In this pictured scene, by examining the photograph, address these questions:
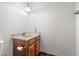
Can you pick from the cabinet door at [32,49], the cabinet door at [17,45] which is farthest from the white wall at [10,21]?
the cabinet door at [32,49]

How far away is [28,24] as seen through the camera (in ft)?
3.89

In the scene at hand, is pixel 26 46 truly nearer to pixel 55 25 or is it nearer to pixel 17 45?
pixel 17 45

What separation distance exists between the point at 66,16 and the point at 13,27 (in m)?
0.69

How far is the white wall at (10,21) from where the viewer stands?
111 cm

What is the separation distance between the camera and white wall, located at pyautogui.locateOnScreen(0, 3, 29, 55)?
111 cm

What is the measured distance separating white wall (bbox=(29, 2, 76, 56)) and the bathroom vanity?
101 millimetres

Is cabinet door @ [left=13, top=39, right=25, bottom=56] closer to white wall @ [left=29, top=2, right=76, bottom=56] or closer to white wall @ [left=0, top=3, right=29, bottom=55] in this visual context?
white wall @ [left=0, top=3, right=29, bottom=55]

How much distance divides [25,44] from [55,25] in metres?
0.45

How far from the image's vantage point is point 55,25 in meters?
1.20

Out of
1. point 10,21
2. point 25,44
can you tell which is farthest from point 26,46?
point 10,21

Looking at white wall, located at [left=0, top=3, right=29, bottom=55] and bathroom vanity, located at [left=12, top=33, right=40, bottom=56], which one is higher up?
white wall, located at [left=0, top=3, right=29, bottom=55]

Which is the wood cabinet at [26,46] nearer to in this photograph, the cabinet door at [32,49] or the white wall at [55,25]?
the cabinet door at [32,49]

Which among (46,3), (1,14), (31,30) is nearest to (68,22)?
(46,3)

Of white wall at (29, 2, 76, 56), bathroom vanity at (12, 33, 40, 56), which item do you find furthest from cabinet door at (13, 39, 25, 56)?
white wall at (29, 2, 76, 56)
